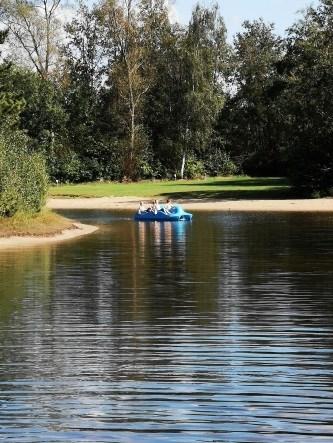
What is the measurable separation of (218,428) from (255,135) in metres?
87.3

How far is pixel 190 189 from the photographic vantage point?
2970 inches

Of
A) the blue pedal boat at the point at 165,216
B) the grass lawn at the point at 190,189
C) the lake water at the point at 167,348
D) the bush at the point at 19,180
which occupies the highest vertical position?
the bush at the point at 19,180

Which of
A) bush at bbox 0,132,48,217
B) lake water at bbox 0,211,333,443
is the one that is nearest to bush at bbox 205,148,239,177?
bush at bbox 0,132,48,217

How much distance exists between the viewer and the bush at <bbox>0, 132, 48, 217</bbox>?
4141 cm

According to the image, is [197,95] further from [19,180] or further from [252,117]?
[19,180]

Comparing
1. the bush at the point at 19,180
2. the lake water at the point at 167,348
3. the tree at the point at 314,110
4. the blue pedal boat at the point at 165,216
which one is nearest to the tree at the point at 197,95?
the tree at the point at 314,110

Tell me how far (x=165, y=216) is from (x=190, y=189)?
22650mm

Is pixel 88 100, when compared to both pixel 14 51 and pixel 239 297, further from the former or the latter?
pixel 239 297

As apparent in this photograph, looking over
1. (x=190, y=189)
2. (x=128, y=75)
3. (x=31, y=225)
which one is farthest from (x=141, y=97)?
(x=31, y=225)

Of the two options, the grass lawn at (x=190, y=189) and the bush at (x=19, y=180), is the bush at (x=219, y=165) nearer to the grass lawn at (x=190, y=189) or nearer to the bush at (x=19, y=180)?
the grass lawn at (x=190, y=189)

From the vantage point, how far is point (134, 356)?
1465 cm

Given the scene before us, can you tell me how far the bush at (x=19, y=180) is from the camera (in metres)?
41.4

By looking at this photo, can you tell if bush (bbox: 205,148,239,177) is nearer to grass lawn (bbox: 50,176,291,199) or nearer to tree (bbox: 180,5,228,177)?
tree (bbox: 180,5,228,177)

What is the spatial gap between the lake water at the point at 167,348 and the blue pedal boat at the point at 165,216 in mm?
19863
